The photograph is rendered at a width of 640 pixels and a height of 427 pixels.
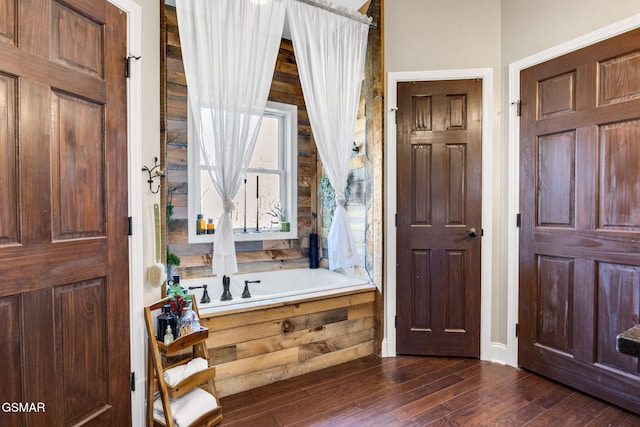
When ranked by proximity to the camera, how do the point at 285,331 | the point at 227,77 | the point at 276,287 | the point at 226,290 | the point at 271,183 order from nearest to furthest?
1. the point at 227,77
2. the point at 285,331
3. the point at 226,290
4. the point at 276,287
5. the point at 271,183

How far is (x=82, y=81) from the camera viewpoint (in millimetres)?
1448

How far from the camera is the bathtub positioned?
2076 millimetres

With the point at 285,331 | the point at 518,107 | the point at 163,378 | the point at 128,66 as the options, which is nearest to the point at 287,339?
the point at 285,331

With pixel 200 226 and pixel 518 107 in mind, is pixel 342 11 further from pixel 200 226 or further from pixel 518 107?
pixel 200 226

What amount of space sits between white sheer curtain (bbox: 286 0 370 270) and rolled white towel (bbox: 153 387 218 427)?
126 centimetres

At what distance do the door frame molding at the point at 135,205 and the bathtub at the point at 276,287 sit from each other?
1.23 ft

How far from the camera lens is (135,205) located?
65.8 inches

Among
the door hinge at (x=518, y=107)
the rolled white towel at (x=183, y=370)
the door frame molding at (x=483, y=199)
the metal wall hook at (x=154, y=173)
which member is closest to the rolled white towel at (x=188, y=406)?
the rolled white towel at (x=183, y=370)

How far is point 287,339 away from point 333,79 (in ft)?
6.25

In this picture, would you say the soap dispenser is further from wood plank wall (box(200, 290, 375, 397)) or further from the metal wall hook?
the metal wall hook

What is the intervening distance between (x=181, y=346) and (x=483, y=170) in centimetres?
234

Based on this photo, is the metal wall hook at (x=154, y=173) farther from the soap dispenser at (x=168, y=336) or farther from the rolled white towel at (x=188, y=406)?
the rolled white towel at (x=188, y=406)

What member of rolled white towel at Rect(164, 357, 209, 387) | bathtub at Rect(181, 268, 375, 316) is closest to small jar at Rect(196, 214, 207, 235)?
bathtub at Rect(181, 268, 375, 316)

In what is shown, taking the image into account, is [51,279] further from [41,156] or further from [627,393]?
[627,393]
